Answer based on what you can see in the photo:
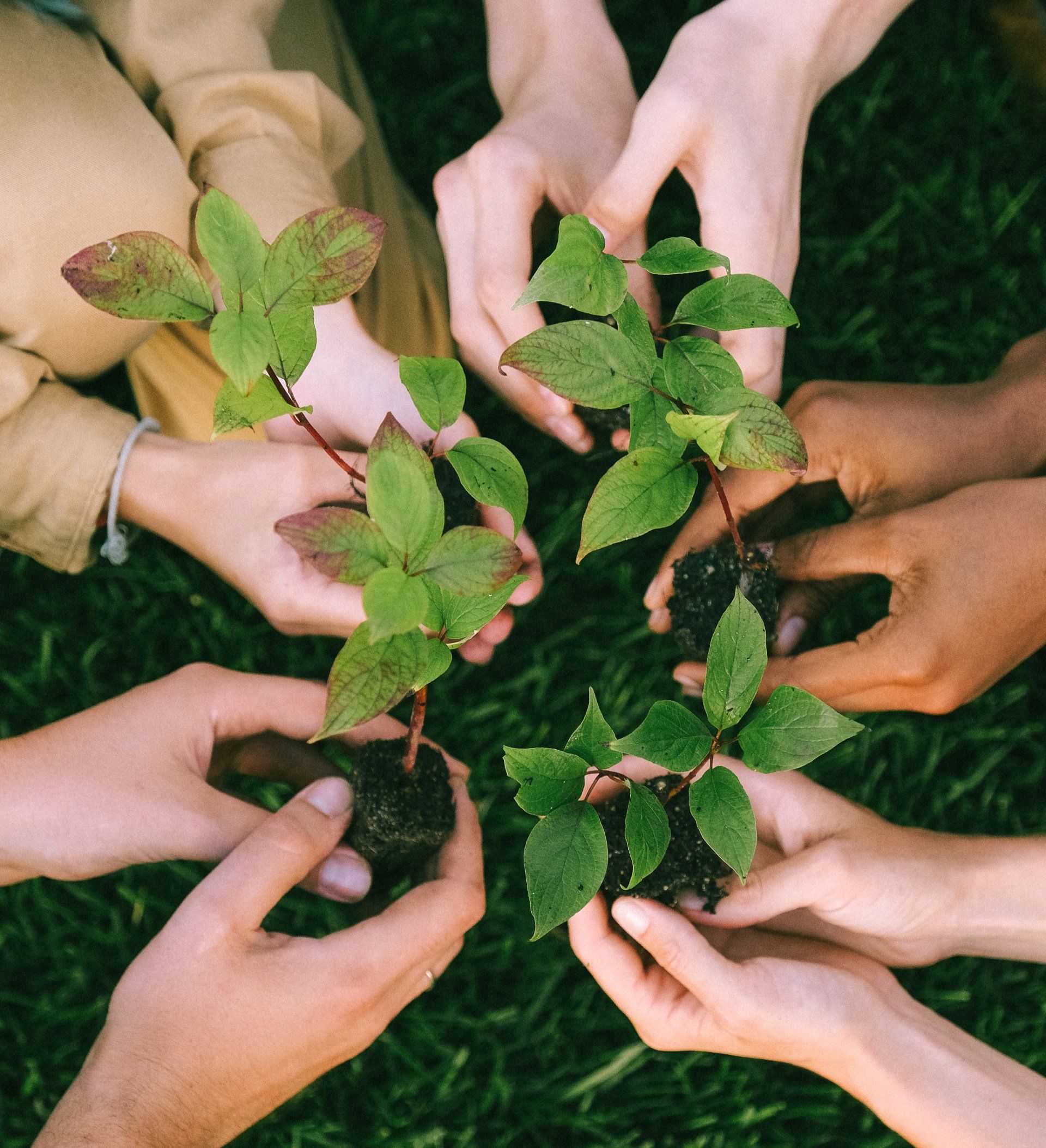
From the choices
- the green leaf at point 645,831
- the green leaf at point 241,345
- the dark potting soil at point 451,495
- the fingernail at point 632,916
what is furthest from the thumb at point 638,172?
the fingernail at point 632,916

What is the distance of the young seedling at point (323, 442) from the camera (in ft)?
1.91

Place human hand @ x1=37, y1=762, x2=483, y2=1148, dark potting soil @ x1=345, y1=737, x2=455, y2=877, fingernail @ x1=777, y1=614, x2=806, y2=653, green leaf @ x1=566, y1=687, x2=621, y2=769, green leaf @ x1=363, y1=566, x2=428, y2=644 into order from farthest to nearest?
1. fingernail @ x1=777, y1=614, x2=806, y2=653
2. dark potting soil @ x1=345, y1=737, x2=455, y2=877
3. human hand @ x1=37, y1=762, x2=483, y2=1148
4. green leaf @ x1=566, y1=687, x2=621, y2=769
5. green leaf @ x1=363, y1=566, x2=428, y2=644

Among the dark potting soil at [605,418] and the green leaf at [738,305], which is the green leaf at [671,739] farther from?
the dark potting soil at [605,418]

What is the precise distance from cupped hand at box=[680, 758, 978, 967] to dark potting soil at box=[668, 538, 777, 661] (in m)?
0.19

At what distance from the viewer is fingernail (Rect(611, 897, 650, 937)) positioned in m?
0.93

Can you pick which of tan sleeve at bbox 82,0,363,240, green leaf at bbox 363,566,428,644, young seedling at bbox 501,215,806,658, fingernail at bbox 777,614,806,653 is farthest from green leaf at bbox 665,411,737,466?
tan sleeve at bbox 82,0,363,240

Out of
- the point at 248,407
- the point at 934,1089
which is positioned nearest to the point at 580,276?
the point at 248,407

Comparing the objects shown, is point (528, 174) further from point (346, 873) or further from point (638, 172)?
point (346, 873)

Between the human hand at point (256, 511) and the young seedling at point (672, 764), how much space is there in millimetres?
365

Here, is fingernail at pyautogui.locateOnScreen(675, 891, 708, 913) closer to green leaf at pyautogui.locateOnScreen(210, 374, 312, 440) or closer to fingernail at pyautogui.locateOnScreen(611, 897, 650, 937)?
fingernail at pyautogui.locateOnScreen(611, 897, 650, 937)

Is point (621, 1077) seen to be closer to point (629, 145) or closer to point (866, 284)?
point (629, 145)

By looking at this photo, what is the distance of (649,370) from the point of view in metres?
0.72

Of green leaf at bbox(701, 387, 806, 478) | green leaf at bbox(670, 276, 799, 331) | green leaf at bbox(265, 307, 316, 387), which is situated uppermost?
green leaf at bbox(265, 307, 316, 387)

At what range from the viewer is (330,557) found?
0.61 meters
